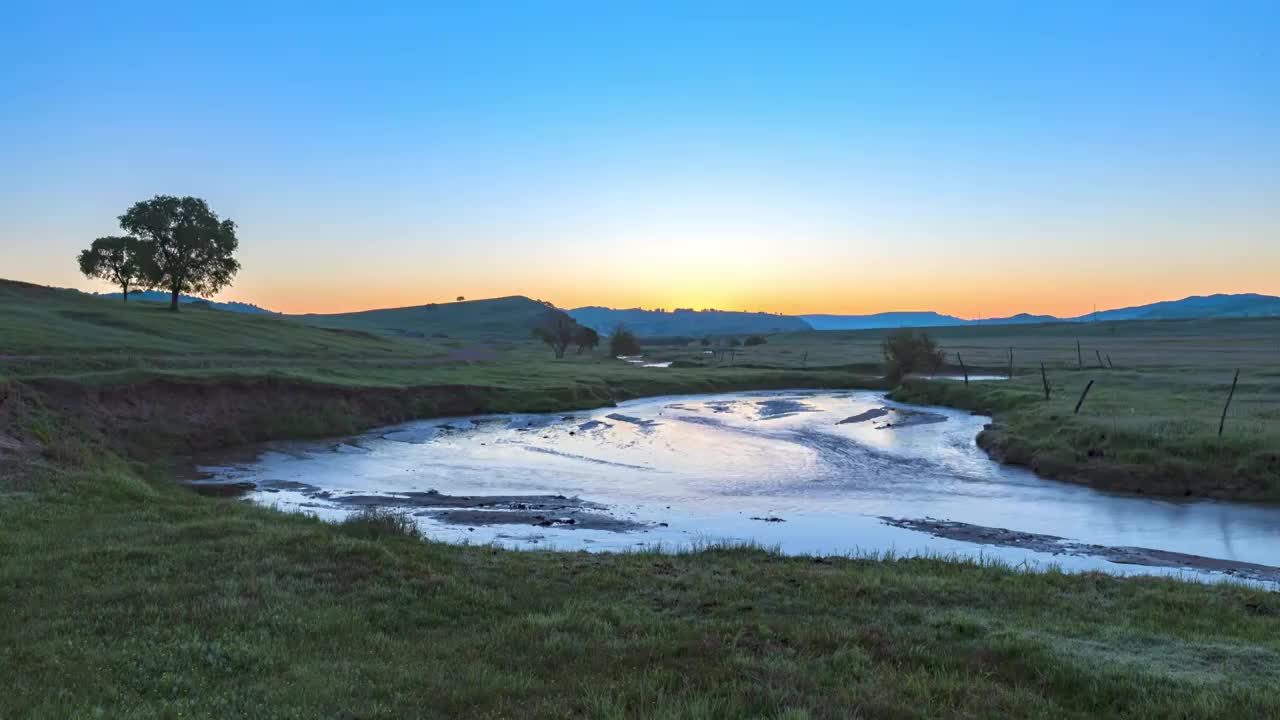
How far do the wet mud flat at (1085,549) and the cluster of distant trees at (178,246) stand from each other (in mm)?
70062

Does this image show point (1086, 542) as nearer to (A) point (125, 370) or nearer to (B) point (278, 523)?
(B) point (278, 523)

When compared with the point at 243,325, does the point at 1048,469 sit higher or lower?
lower

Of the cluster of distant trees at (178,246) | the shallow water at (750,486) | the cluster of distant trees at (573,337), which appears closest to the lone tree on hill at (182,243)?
the cluster of distant trees at (178,246)

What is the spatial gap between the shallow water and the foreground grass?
6.22 m

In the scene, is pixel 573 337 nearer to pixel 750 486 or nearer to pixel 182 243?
pixel 182 243

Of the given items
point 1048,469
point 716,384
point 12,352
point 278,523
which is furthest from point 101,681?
point 716,384

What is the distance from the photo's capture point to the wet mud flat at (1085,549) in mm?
18422

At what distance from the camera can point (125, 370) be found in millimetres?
36875

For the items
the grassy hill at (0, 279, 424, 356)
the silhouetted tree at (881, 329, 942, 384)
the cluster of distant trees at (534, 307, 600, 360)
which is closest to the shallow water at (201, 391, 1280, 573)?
the grassy hill at (0, 279, 424, 356)

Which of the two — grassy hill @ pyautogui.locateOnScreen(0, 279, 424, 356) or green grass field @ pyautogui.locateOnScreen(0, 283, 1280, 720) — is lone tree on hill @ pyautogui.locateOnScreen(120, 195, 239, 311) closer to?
grassy hill @ pyautogui.locateOnScreen(0, 279, 424, 356)

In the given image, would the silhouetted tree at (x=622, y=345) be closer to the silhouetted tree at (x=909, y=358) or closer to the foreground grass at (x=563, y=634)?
the silhouetted tree at (x=909, y=358)

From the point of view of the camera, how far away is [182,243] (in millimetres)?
72438

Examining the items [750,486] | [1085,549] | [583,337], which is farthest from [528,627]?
[583,337]

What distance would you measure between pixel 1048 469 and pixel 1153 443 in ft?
12.4
